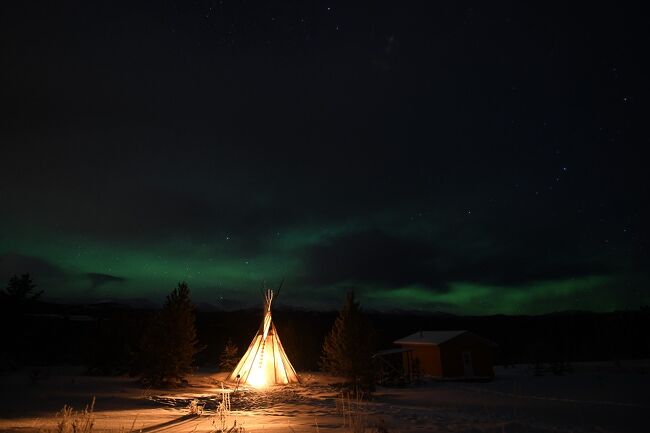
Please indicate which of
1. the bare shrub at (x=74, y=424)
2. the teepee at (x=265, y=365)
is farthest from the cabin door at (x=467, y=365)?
the bare shrub at (x=74, y=424)

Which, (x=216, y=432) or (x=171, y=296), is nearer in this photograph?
(x=216, y=432)

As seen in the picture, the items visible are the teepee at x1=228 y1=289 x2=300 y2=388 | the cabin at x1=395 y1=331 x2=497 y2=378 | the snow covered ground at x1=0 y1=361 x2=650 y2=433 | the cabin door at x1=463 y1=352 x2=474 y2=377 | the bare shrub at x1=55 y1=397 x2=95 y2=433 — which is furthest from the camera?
the cabin door at x1=463 y1=352 x2=474 y2=377

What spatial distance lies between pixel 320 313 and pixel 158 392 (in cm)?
7945

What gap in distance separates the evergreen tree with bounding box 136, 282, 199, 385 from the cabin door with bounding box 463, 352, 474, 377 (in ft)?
53.8

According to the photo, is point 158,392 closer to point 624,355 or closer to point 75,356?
point 75,356

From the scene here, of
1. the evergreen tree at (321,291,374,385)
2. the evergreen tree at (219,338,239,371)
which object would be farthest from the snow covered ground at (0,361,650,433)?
the evergreen tree at (219,338,239,371)

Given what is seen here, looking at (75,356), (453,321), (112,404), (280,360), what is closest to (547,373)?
(280,360)

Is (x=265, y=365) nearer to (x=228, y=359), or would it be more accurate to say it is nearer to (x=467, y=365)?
(x=228, y=359)

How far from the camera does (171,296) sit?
1730 cm

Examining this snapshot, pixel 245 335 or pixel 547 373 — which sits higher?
pixel 245 335

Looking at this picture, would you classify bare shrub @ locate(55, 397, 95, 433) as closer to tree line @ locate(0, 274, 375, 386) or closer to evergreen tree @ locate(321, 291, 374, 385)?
tree line @ locate(0, 274, 375, 386)

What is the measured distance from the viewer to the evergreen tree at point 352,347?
1684 centimetres

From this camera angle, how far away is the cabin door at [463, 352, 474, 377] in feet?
81.5

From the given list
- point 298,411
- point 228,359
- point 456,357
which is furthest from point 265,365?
point 456,357
